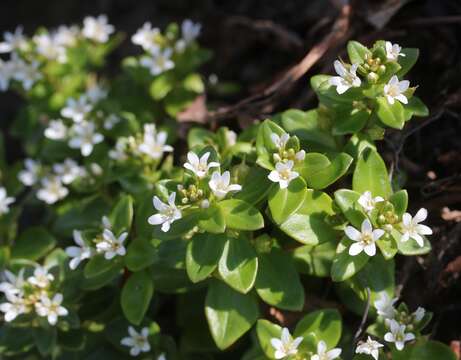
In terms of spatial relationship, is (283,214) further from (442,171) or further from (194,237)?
(442,171)

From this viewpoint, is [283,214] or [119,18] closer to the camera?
[283,214]

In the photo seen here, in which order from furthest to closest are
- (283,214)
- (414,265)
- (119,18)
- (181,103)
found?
(119,18), (181,103), (414,265), (283,214)

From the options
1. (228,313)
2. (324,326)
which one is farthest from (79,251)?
(324,326)

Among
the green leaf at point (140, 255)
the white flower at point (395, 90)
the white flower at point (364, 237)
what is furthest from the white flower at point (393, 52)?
the green leaf at point (140, 255)

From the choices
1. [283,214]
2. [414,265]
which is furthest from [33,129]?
[414,265]

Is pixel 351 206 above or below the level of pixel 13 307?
above

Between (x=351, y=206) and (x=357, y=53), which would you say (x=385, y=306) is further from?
(x=357, y=53)
